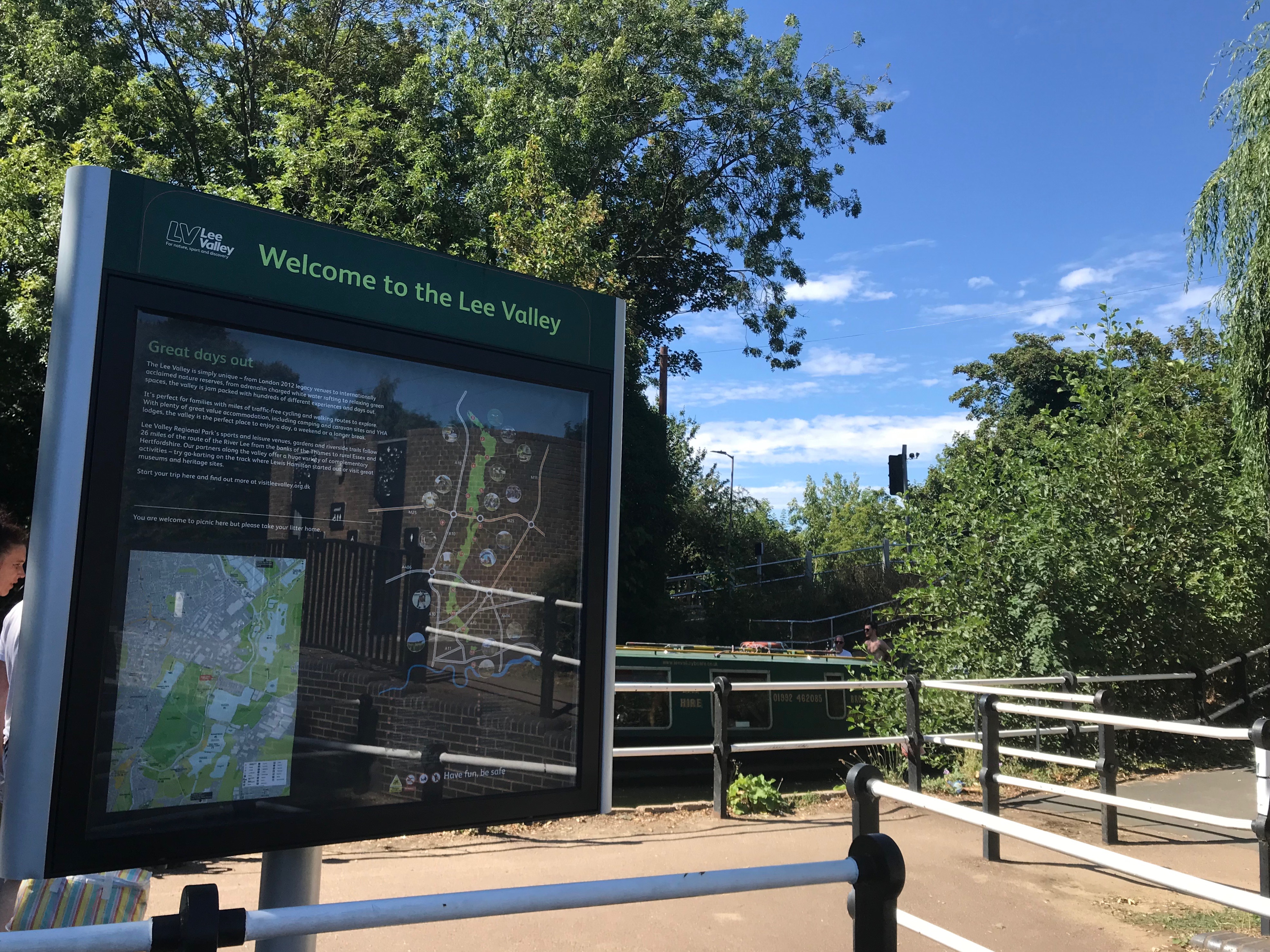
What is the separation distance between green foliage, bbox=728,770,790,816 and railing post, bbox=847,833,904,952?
5.48m

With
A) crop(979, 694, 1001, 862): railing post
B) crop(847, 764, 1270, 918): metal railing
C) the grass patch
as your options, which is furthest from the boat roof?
crop(847, 764, 1270, 918): metal railing

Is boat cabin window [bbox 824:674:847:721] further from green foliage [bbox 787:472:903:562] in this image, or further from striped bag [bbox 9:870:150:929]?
green foliage [bbox 787:472:903:562]

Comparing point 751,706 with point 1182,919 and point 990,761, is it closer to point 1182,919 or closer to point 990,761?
point 990,761

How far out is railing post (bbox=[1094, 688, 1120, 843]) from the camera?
22.5ft

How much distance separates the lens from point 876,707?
11164 millimetres

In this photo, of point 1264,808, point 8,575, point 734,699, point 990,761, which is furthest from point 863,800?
point 734,699

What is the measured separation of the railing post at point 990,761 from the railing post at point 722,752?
1.92 meters

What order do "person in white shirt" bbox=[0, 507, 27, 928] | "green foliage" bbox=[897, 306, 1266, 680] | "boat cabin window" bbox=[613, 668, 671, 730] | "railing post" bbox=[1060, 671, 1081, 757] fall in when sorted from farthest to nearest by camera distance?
1. "boat cabin window" bbox=[613, 668, 671, 730]
2. "green foliage" bbox=[897, 306, 1266, 680]
3. "railing post" bbox=[1060, 671, 1081, 757]
4. "person in white shirt" bbox=[0, 507, 27, 928]

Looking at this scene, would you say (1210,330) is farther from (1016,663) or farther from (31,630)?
(31,630)

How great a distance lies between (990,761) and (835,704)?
9.73 m

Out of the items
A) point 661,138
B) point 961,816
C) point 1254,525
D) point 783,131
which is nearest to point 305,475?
point 961,816

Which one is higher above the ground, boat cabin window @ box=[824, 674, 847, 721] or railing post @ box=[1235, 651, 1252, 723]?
railing post @ box=[1235, 651, 1252, 723]

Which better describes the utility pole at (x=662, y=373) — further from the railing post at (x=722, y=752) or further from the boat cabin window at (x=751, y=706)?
the railing post at (x=722, y=752)

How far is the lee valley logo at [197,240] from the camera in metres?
2.49
